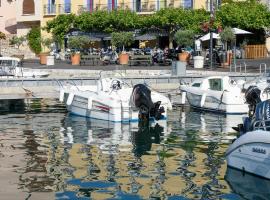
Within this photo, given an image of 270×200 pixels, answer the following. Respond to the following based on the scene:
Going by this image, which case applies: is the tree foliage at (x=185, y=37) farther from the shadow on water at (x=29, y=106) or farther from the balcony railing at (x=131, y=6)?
the shadow on water at (x=29, y=106)

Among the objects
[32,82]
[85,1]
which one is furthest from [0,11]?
[32,82]

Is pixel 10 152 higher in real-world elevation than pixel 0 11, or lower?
lower

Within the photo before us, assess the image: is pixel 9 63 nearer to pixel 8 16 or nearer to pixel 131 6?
pixel 131 6

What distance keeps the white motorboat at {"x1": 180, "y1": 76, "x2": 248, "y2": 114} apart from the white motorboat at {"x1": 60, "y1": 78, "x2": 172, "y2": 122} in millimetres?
2464

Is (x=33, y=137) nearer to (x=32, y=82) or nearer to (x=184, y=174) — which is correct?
(x=184, y=174)

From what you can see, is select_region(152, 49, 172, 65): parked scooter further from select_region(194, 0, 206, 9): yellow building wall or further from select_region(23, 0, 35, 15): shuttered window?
select_region(23, 0, 35, 15): shuttered window

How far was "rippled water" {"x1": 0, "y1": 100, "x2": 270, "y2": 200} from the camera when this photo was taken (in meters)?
13.7

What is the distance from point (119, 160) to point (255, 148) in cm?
380

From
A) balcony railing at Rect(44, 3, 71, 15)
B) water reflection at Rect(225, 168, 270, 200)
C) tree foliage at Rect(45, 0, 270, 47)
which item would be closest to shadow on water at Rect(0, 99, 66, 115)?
water reflection at Rect(225, 168, 270, 200)

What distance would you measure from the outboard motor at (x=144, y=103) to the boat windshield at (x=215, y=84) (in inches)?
164

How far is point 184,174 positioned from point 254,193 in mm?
2015

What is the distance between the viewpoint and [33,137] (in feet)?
68.8

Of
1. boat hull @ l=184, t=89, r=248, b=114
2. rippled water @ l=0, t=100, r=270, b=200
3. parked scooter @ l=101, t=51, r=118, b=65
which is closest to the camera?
rippled water @ l=0, t=100, r=270, b=200

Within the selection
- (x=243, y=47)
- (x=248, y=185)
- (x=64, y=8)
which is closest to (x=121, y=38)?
(x=243, y=47)
